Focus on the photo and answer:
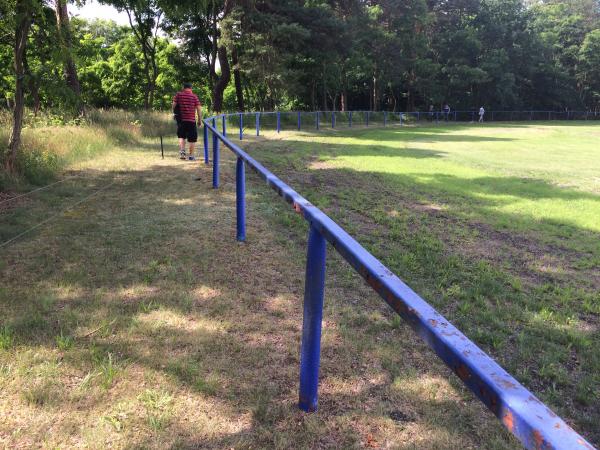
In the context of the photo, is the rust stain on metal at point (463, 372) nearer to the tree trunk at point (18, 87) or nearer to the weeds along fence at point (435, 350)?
the weeds along fence at point (435, 350)

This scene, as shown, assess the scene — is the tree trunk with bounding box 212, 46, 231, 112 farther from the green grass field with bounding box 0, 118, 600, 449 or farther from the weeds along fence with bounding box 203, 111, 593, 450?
the weeds along fence with bounding box 203, 111, 593, 450

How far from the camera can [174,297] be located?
410 cm

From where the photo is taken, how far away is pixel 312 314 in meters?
2.52

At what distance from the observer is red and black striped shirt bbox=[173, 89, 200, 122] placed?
36.2 feet

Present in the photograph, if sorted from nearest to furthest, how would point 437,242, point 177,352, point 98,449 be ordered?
1. point 98,449
2. point 177,352
3. point 437,242

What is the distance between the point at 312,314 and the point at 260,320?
1377mm

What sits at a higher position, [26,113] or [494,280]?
[26,113]

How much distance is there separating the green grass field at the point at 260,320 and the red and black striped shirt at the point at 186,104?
Answer: 135 inches

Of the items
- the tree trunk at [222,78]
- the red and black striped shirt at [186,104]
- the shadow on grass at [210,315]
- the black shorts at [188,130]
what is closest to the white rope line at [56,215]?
the shadow on grass at [210,315]

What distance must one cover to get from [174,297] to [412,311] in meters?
2.97

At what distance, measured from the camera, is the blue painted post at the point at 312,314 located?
2465mm

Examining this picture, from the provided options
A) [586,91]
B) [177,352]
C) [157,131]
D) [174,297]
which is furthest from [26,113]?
[586,91]

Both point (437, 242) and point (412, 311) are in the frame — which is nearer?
point (412, 311)

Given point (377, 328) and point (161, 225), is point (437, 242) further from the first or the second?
point (161, 225)
